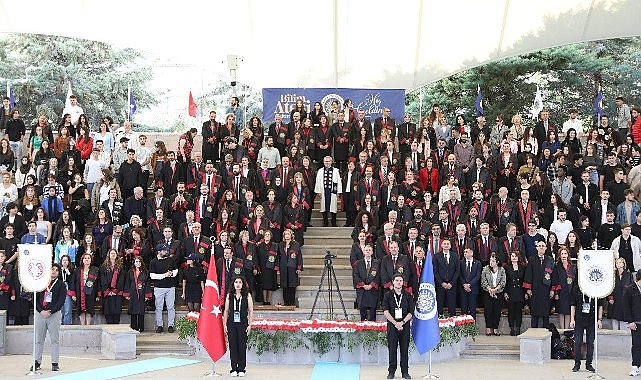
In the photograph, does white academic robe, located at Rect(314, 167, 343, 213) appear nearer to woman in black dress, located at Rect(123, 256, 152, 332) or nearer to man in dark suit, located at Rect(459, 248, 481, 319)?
man in dark suit, located at Rect(459, 248, 481, 319)

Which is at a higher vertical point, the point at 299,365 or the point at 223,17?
the point at 223,17

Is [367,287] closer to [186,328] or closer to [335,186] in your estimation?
[186,328]

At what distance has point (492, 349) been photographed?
17938 mm

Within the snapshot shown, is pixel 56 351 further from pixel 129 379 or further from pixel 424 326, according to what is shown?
pixel 424 326

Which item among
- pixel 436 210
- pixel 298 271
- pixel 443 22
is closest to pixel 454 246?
pixel 436 210

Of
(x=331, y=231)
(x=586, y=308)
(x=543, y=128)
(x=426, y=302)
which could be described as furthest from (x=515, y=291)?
(x=543, y=128)

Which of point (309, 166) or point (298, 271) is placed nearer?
point (298, 271)

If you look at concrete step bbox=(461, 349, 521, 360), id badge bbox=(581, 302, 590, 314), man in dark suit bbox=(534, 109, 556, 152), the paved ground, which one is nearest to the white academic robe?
man in dark suit bbox=(534, 109, 556, 152)

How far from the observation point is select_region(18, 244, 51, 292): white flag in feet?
52.8

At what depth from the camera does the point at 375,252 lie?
754 inches

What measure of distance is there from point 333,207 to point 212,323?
658cm

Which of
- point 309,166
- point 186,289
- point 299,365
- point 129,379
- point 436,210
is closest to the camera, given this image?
point 129,379

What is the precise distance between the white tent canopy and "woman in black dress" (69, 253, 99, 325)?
12.3 meters

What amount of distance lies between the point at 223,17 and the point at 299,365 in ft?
49.1
